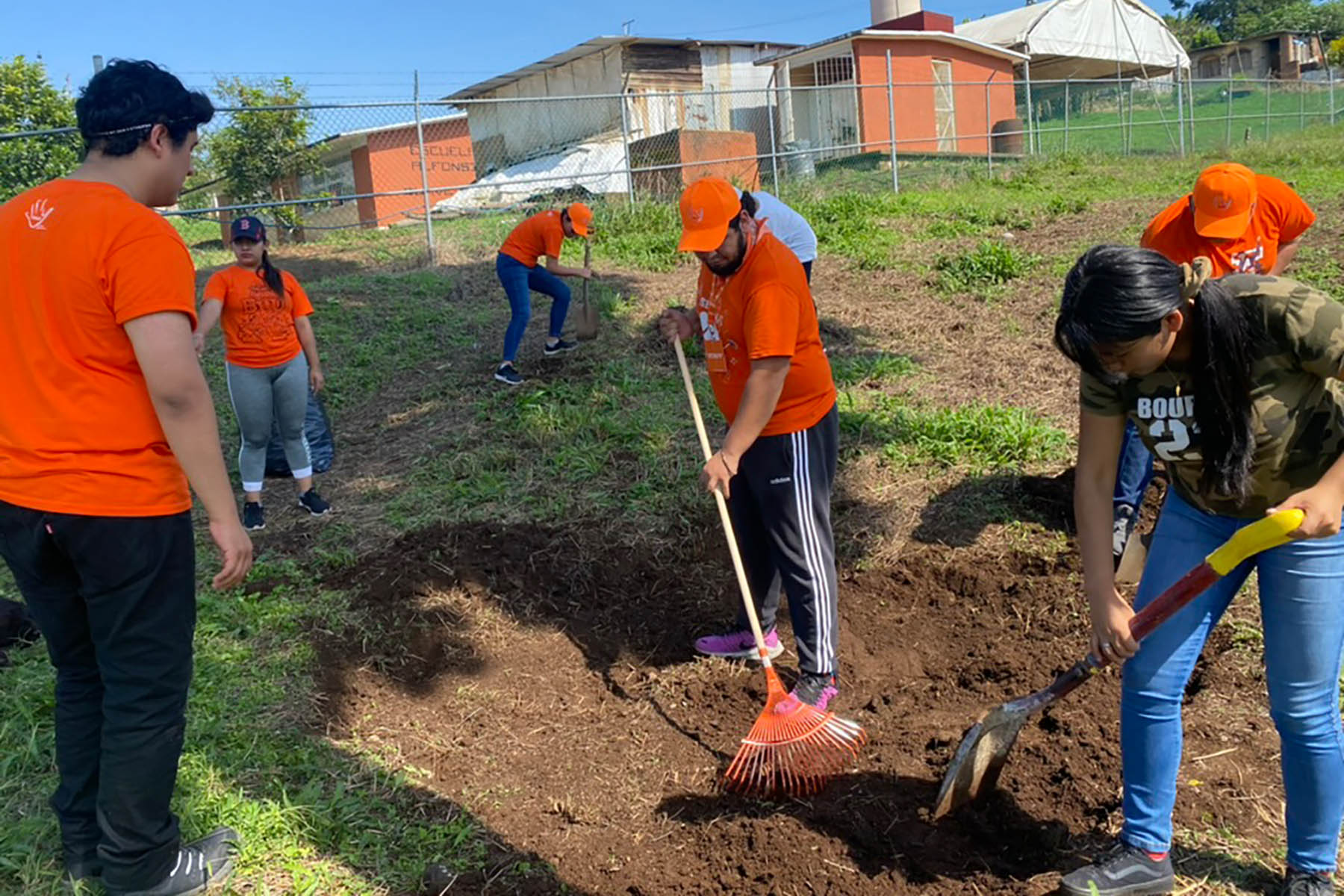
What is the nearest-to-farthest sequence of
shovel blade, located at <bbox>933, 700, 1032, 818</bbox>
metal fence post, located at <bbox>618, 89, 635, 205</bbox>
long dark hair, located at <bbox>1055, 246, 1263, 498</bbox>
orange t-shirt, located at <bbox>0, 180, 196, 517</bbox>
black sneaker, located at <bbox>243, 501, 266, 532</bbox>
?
long dark hair, located at <bbox>1055, 246, 1263, 498</bbox> → orange t-shirt, located at <bbox>0, 180, 196, 517</bbox> → shovel blade, located at <bbox>933, 700, 1032, 818</bbox> → black sneaker, located at <bbox>243, 501, 266, 532</bbox> → metal fence post, located at <bbox>618, 89, 635, 205</bbox>

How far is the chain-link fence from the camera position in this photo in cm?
1380

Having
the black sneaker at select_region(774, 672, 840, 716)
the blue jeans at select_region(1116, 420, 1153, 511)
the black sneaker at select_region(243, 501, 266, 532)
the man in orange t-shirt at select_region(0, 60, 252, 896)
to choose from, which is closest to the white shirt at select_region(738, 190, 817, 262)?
the blue jeans at select_region(1116, 420, 1153, 511)

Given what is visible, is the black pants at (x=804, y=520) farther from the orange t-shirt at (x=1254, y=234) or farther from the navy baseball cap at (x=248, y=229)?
the navy baseball cap at (x=248, y=229)

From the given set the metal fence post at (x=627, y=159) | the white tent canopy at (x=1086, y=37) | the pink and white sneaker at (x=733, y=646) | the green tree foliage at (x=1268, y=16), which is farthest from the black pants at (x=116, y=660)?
the green tree foliage at (x=1268, y=16)

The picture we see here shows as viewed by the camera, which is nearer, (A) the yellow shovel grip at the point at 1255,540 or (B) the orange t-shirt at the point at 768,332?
(A) the yellow shovel grip at the point at 1255,540

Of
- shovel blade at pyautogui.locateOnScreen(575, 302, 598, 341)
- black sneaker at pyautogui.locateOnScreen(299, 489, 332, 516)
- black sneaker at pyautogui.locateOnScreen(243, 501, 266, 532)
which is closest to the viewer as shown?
black sneaker at pyautogui.locateOnScreen(243, 501, 266, 532)

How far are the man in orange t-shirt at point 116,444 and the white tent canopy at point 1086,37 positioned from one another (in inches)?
1160

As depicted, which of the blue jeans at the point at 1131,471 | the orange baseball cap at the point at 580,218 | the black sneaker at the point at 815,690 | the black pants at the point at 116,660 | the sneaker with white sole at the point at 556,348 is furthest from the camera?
the sneaker with white sole at the point at 556,348

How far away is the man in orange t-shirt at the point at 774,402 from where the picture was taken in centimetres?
318

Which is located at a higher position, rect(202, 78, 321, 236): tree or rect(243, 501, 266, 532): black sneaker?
rect(202, 78, 321, 236): tree

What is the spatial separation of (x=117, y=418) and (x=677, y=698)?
91.2 inches

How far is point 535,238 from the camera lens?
7707 millimetres

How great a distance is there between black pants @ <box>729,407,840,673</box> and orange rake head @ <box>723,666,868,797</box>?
0.24 metres

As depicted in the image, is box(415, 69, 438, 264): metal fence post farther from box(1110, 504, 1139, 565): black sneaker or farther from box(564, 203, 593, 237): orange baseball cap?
box(1110, 504, 1139, 565): black sneaker
